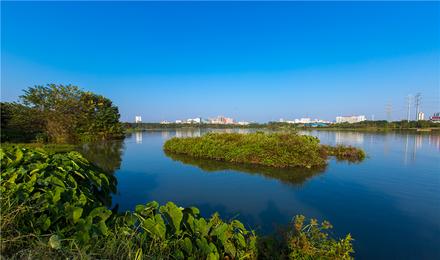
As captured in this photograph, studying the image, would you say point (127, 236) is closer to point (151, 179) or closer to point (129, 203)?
point (129, 203)

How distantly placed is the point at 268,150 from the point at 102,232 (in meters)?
10.5

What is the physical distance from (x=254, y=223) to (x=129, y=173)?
6.50m

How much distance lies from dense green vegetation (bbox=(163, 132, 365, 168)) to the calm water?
1.08 meters

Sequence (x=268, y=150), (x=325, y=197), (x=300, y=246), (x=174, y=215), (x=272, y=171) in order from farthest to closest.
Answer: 1. (x=268, y=150)
2. (x=272, y=171)
3. (x=325, y=197)
4. (x=300, y=246)
5. (x=174, y=215)

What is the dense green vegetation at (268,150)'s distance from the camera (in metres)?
11.0

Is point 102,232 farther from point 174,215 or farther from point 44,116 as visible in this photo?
point 44,116

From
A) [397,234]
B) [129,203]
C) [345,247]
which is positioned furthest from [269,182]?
[345,247]

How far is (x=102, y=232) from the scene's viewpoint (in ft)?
6.57

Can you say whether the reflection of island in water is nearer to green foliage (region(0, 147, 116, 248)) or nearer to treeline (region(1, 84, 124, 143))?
green foliage (region(0, 147, 116, 248))

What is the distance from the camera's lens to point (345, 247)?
8.83ft

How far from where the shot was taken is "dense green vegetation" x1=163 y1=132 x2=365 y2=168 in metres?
11.0

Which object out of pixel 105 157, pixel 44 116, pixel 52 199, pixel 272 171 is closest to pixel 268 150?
pixel 272 171

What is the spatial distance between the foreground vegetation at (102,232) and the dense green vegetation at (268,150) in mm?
8324

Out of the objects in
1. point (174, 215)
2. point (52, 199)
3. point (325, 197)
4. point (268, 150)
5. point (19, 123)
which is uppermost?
point (19, 123)
